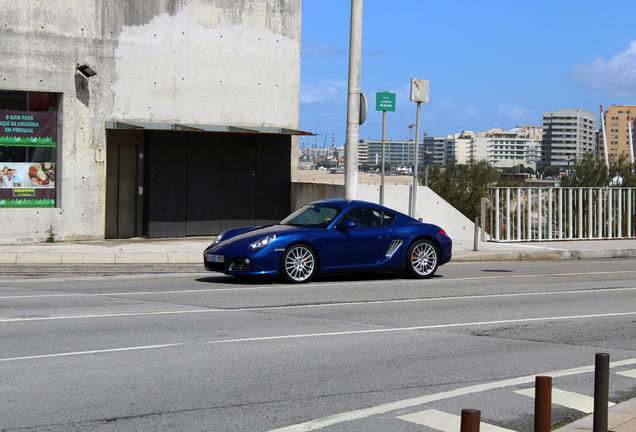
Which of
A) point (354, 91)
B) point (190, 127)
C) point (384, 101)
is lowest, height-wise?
point (190, 127)

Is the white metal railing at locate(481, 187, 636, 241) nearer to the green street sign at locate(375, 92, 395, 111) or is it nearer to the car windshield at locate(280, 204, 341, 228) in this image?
the green street sign at locate(375, 92, 395, 111)

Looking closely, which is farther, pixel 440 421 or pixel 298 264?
pixel 298 264

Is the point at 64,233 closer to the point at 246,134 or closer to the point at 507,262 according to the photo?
the point at 246,134

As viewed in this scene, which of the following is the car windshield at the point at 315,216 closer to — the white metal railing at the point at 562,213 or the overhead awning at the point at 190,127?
the overhead awning at the point at 190,127

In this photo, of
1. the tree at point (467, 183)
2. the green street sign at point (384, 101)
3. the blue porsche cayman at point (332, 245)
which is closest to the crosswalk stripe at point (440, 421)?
the blue porsche cayman at point (332, 245)

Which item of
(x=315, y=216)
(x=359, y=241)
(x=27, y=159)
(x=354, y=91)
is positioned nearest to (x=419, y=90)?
(x=354, y=91)

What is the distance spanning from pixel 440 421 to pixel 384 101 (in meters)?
13.2

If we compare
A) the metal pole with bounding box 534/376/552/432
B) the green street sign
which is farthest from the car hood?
the metal pole with bounding box 534/376/552/432

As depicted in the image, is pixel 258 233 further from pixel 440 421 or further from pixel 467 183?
pixel 467 183

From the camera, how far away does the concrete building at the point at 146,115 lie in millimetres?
17797

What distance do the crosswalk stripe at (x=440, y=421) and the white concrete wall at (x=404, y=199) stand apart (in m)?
14.1

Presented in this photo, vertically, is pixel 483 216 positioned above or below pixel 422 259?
above

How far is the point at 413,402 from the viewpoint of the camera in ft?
19.3

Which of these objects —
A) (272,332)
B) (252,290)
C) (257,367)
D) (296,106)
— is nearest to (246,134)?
(296,106)
